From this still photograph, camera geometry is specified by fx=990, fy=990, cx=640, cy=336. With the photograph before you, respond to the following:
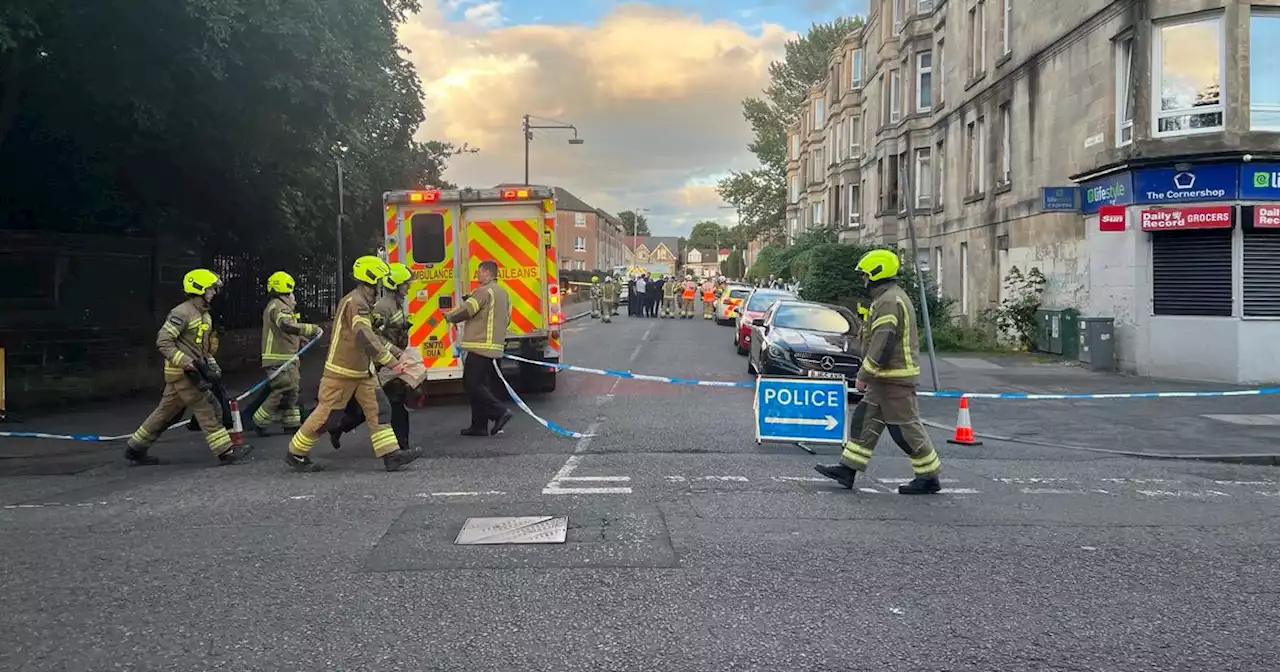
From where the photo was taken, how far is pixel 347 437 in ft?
35.0

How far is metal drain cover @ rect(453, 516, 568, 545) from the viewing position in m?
6.16

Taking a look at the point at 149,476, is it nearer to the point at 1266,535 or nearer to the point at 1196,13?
the point at 1266,535

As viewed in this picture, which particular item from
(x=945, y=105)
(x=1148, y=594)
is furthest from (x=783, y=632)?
(x=945, y=105)

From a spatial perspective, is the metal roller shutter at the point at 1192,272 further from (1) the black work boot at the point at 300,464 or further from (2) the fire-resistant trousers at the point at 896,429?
→ (1) the black work boot at the point at 300,464

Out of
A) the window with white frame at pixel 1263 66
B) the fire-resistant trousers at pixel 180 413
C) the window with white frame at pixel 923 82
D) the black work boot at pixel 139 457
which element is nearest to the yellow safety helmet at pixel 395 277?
the fire-resistant trousers at pixel 180 413

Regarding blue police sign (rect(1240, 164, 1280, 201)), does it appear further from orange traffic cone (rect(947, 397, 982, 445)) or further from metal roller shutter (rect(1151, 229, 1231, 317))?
orange traffic cone (rect(947, 397, 982, 445))

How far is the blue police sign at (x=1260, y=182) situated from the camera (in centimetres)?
1545

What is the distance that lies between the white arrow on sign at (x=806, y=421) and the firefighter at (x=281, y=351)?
194 inches

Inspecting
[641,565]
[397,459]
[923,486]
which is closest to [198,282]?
[397,459]

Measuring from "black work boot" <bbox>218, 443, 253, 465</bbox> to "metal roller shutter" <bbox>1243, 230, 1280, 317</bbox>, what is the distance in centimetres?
1487

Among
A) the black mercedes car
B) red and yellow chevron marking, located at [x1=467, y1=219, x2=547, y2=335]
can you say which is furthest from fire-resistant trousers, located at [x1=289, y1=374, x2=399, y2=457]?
the black mercedes car

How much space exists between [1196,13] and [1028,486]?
11.6 meters

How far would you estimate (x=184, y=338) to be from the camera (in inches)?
355

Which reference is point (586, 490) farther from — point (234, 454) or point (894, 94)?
point (894, 94)
